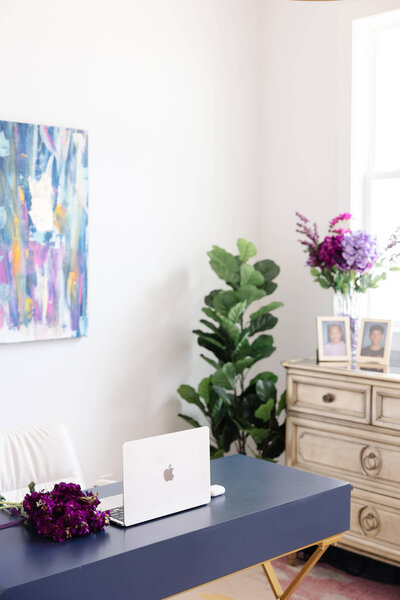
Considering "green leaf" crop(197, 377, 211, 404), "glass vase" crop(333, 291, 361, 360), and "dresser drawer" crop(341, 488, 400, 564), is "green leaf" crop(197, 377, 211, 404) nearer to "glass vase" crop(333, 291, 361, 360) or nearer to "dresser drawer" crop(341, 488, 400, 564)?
"glass vase" crop(333, 291, 361, 360)

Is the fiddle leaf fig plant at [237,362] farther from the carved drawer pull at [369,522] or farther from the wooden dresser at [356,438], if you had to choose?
the carved drawer pull at [369,522]

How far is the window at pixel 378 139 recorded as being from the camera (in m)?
3.81

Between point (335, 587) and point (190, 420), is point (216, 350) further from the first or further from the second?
point (335, 587)

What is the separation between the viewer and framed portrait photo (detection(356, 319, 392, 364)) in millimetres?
3441

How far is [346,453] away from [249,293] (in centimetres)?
93

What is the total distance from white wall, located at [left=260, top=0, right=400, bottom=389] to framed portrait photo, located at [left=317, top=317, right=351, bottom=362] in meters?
0.45

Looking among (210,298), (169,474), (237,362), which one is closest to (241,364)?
(237,362)

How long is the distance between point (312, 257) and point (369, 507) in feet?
3.93

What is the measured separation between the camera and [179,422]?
401 cm

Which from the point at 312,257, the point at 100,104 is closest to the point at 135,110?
the point at 100,104

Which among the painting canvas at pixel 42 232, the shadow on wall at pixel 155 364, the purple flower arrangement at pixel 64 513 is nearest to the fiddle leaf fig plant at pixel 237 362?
the shadow on wall at pixel 155 364

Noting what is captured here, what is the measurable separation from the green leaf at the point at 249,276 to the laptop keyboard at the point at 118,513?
1.85 meters

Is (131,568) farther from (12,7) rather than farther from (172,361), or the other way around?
(12,7)

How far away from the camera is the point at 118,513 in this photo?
82.4 inches
